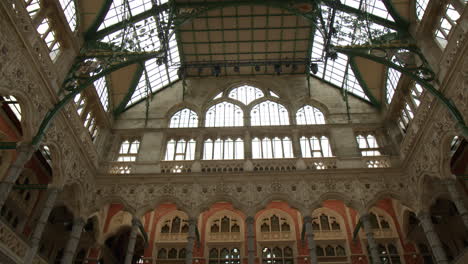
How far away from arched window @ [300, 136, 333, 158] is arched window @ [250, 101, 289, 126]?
2333mm

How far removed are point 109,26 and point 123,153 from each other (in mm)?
8916

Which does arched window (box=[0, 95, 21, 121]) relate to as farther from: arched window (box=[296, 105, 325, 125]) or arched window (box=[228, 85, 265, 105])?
arched window (box=[296, 105, 325, 125])

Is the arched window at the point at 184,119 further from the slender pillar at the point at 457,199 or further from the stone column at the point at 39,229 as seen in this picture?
the slender pillar at the point at 457,199

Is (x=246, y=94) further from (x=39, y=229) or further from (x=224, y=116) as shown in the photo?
(x=39, y=229)

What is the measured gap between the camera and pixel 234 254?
962 inches

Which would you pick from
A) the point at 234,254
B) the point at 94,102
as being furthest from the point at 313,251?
the point at 94,102

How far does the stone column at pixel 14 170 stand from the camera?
1409cm

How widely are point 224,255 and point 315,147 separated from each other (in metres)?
9.88

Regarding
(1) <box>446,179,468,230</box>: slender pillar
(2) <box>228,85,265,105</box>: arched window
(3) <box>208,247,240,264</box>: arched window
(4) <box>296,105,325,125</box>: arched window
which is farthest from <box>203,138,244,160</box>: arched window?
(1) <box>446,179,468,230</box>: slender pillar

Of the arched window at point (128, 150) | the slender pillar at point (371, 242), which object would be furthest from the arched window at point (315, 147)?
the arched window at point (128, 150)

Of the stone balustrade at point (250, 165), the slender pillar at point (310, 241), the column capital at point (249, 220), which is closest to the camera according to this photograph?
the slender pillar at point (310, 241)

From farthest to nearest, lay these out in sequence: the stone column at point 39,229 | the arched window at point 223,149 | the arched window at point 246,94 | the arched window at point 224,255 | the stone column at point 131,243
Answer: the arched window at point 246,94 → the arched window at point 223,149 → the arched window at point 224,255 → the stone column at point 131,243 → the stone column at point 39,229

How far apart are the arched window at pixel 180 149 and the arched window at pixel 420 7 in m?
16.6

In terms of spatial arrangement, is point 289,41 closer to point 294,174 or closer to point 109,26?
point 294,174
